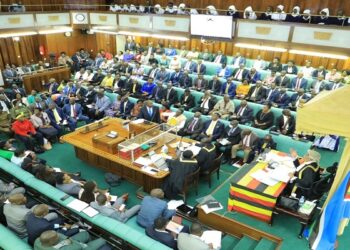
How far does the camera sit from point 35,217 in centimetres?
469

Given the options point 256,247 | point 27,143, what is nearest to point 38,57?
point 27,143

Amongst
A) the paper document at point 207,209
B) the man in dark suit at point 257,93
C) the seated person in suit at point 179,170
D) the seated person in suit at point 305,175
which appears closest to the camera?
the seated person in suit at point 305,175

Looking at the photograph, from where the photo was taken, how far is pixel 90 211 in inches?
204

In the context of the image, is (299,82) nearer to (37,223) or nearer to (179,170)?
(179,170)

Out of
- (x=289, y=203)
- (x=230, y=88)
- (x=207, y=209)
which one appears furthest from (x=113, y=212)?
(x=230, y=88)

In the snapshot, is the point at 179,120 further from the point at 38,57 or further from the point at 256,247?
the point at 38,57

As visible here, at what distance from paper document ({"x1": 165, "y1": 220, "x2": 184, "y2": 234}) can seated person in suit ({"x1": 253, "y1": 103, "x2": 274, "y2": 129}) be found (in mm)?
5027

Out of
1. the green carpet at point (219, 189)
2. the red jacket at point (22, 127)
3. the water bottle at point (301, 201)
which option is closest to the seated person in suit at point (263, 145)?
the green carpet at point (219, 189)

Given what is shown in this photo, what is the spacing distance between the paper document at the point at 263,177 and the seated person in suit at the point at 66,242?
3025mm

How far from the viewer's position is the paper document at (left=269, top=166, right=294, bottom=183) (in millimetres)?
5871

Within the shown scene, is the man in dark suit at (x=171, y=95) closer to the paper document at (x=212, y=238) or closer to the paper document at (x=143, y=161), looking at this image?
the paper document at (x=143, y=161)

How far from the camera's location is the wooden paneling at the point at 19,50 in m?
16.0

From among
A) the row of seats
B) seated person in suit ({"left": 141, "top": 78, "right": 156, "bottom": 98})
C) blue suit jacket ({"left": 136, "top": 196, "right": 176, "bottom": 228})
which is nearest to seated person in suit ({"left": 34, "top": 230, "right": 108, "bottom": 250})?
the row of seats

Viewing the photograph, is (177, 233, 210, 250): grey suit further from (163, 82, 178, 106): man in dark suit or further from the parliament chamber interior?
(163, 82, 178, 106): man in dark suit
